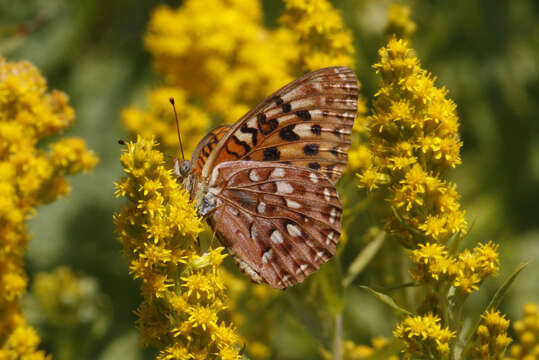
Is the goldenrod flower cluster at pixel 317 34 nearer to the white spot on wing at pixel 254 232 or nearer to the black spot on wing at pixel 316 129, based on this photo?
the black spot on wing at pixel 316 129

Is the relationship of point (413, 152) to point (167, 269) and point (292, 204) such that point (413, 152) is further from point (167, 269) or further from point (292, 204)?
point (167, 269)

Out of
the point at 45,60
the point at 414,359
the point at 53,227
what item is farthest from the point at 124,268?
the point at 414,359

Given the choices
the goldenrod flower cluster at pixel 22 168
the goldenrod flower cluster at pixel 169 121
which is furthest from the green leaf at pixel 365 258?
the goldenrod flower cluster at pixel 169 121

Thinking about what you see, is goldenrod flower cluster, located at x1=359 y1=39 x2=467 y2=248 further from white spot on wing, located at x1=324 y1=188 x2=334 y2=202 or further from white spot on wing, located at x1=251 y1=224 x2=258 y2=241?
white spot on wing, located at x1=251 y1=224 x2=258 y2=241

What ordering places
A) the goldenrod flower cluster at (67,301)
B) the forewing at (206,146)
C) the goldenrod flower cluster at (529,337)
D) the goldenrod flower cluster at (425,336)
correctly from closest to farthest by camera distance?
the goldenrod flower cluster at (425,336) < the goldenrod flower cluster at (529,337) < the forewing at (206,146) < the goldenrod flower cluster at (67,301)

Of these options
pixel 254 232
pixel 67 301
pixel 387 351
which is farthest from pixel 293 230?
pixel 67 301

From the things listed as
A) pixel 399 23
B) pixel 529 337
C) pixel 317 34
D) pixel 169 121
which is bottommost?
pixel 529 337
